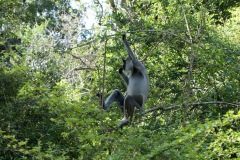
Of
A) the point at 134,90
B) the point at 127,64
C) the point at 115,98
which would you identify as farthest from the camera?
the point at 134,90

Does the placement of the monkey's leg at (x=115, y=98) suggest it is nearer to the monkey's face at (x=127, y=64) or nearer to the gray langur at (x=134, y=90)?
the gray langur at (x=134, y=90)

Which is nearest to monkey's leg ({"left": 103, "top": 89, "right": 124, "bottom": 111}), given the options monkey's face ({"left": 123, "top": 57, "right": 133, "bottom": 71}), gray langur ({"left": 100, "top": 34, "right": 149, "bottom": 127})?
gray langur ({"left": 100, "top": 34, "right": 149, "bottom": 127})

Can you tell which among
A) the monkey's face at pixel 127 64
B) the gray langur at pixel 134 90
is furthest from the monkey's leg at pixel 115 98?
the monkey's face at pixel 127 64

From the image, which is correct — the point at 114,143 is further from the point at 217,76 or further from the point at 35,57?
the point at 35,57

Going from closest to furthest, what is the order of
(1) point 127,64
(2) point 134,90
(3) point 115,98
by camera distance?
(1) point 127,64
(3) point 115,98
(2) point 134,90

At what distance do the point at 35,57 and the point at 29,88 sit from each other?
713 cm

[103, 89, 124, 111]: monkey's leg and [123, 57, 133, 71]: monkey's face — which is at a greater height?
[123, 57, 133, 71]: monkey's face

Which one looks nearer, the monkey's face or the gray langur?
the monkey's face

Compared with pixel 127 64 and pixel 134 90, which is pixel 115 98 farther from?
pixel 127 64

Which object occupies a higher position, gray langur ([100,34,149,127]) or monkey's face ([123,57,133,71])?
monkey's face ([123,57,133,71])

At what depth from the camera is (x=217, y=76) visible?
855cm

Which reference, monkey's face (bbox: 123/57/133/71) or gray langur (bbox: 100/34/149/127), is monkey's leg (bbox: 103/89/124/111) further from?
monkey's face (bbox: 123/57/133/71)

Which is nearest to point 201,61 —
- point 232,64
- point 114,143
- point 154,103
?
point 232,64

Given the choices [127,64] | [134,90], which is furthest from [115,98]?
[127,64]
